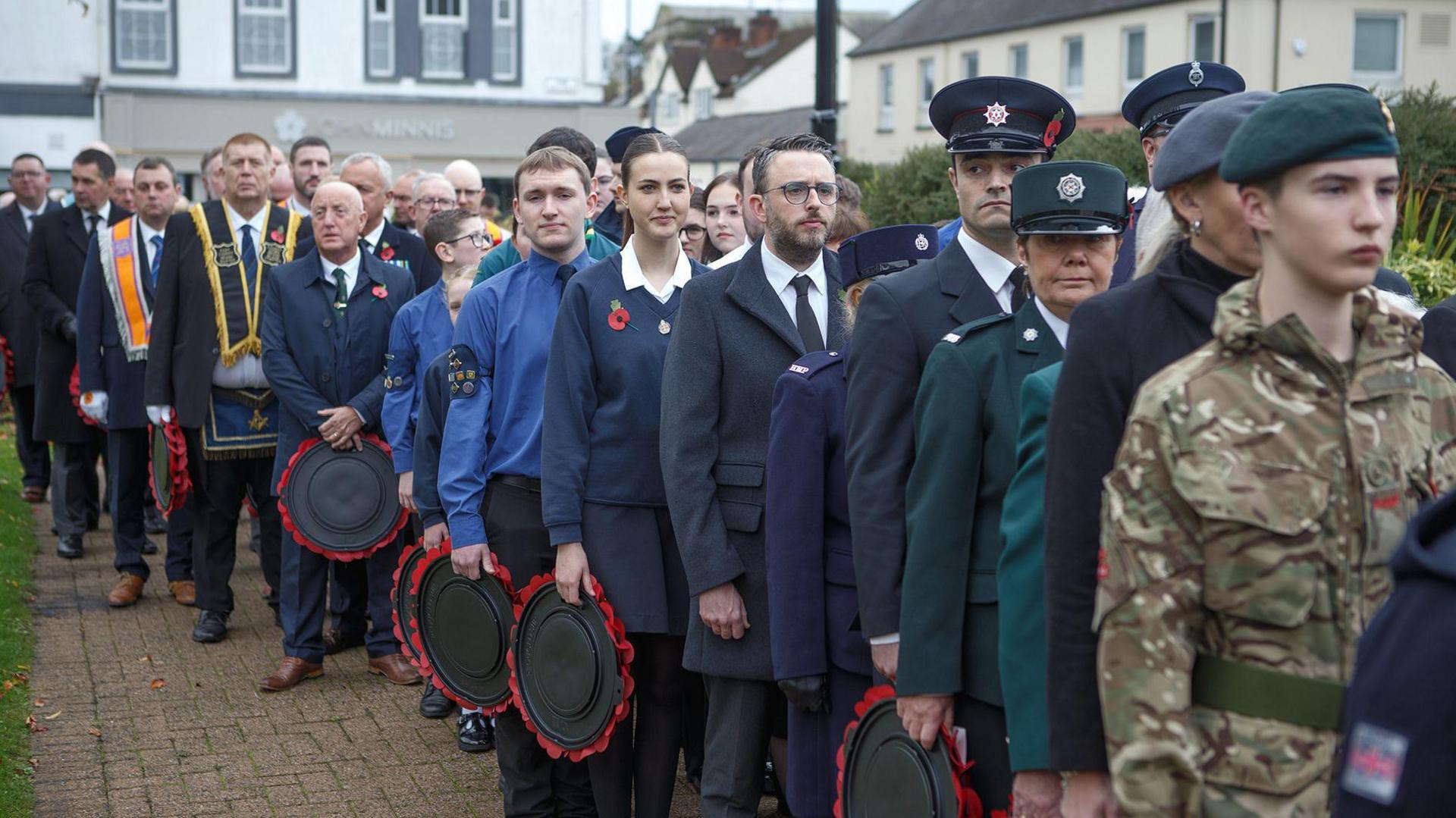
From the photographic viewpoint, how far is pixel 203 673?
748cm

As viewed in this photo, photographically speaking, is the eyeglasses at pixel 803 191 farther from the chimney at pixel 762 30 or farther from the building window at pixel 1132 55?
the chimney at pixel 762 30

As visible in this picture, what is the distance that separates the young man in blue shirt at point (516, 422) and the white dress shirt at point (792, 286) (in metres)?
0.90

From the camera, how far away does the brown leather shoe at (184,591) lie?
900cm

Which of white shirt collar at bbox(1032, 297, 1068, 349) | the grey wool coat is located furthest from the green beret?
the grey wool coat

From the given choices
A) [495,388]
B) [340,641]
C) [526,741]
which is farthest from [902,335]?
[340,641]

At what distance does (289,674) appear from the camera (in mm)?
7191

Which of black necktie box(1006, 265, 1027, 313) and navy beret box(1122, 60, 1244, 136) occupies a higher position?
navy beret box(1122, 60, 1244, 136)

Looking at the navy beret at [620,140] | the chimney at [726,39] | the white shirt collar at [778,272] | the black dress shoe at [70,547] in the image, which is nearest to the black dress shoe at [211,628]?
the black dress shoe at [70,547]

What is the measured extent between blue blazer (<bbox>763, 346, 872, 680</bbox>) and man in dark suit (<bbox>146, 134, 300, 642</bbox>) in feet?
14.9

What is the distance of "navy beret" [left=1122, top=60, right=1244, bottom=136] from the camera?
4.66m

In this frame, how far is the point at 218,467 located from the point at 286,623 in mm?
1104

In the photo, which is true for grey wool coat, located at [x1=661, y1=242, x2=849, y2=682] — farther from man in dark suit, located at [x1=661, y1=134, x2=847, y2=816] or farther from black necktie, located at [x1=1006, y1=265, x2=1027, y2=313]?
black necktie, located at [x1=1006, y1=265, x2=1027, y2=313]

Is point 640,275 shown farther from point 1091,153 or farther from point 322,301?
point 1091,153

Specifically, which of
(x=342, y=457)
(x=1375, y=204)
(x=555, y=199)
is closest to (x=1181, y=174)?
(x=1375, y=204)
